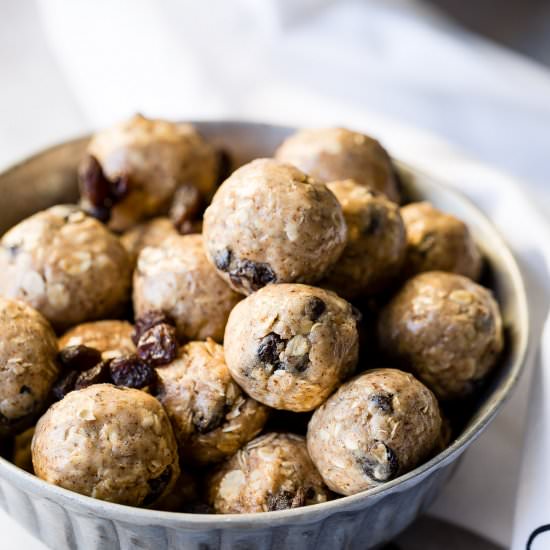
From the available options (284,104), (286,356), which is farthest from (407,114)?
(286,356)

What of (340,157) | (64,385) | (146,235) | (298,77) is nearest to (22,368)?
(64,385)

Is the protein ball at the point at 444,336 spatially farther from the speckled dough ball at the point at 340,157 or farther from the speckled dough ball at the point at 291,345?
the speckled dough ball at the point at 340,157

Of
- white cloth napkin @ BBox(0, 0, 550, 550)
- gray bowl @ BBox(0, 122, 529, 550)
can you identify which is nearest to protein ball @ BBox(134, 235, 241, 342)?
gray bowl @ BBox(0, 122, 529, 550)

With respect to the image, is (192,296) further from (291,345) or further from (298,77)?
(298,77)

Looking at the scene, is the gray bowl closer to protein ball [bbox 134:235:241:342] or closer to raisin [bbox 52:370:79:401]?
raisin [bbox 52:370:79:401]

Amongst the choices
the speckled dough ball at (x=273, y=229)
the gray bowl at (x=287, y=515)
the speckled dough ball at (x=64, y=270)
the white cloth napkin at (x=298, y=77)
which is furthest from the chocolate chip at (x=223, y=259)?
the white cloth napkin at (x=298, y=77)

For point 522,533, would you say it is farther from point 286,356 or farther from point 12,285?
point 12,285
